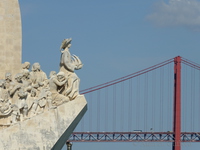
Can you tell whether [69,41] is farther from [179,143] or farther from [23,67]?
[179,143]

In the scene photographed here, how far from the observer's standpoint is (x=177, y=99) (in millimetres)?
69812

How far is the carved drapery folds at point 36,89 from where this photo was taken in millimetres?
23578

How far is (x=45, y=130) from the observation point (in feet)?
78.2

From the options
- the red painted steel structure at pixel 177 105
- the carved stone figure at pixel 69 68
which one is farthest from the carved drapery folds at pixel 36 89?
the red painted steel structure at pixel 177 105

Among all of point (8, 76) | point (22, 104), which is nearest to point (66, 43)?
point (8, 76)

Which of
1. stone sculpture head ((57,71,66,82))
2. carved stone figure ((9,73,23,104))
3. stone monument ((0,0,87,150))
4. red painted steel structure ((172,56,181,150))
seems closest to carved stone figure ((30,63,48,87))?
stone monument ((0,0,87,150))

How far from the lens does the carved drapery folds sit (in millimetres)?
23578

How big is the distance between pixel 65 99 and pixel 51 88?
418mm

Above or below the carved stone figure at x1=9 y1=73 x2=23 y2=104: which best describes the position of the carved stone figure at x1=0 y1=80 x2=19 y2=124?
below

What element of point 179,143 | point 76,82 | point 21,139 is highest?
point 179,143

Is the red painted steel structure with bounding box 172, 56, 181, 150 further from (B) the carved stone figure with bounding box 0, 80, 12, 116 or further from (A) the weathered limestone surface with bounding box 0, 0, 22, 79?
(B) the carved stone figure with bounding box 0, 80, 12, 116

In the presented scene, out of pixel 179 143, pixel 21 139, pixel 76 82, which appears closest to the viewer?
pixel 21 139

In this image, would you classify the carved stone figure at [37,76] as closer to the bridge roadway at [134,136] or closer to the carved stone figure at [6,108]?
the carved stone figure at [6,108]

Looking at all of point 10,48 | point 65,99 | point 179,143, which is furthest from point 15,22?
point 179,143
